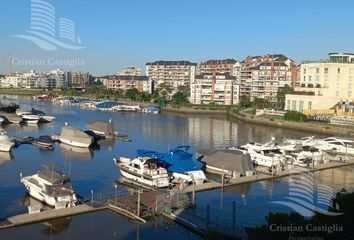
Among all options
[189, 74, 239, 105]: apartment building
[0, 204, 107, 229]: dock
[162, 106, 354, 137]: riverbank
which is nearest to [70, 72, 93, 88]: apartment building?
[189, 74, 239, 105]: apartment building

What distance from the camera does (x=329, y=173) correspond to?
1677cm

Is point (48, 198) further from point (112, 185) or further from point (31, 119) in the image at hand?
point (31, 119)

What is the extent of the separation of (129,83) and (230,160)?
183ft

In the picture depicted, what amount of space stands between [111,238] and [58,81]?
8959cm

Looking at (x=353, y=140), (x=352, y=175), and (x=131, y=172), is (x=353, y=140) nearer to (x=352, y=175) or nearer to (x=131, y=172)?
(x=352, y=175)

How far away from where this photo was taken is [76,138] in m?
21.9

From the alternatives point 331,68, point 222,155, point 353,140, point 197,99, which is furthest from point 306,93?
point 222,155

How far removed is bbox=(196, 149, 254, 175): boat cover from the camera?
15.5 m

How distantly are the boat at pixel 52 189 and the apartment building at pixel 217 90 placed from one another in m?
40.2

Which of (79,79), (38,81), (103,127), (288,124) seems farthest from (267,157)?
(79,79)

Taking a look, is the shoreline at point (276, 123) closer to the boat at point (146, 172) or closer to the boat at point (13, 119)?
the boat at point (146, 172)

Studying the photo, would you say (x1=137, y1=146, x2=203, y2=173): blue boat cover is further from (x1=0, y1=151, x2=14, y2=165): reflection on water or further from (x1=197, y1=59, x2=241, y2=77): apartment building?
(x1=197, y1=59, x2=241, y2=77): apartment building

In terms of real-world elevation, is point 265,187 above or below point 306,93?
below

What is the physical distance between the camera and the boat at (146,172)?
13875 mm
